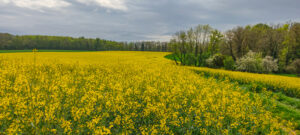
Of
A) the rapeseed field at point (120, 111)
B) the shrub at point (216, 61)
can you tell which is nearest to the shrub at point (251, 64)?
the shrub at point (216, 61)

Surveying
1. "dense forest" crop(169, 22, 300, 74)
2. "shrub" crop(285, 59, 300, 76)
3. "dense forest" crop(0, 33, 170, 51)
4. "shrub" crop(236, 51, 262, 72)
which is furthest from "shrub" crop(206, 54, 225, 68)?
"dense forest" crop(0, 33, 170, 51)

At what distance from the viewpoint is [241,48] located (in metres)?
39.6

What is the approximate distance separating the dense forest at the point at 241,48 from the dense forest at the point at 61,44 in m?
16.8

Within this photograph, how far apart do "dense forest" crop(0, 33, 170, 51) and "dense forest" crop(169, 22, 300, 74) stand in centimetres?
1683

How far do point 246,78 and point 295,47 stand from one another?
118 feet

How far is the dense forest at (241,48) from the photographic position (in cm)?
3204

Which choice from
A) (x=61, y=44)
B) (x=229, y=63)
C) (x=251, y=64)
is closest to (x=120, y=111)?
(x=229, y=63)

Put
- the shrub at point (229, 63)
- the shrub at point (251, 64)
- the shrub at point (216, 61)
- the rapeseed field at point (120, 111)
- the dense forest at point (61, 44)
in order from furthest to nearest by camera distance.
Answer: the dense forest at point (61, 44) → the shrub at point (216, 61) → the shrub at point (229, 63) → the shrub at point (251, 64) → the rapeseed field at point (120, 111)

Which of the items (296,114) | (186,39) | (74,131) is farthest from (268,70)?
(74,131)

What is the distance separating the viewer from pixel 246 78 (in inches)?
591

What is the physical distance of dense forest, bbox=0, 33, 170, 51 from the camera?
55906mm

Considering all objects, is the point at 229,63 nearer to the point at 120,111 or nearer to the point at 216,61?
the point at 216,61

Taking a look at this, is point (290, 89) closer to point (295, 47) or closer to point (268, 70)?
point (268, 70)

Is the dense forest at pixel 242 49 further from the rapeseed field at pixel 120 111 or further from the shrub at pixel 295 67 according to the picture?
the rapeseed field at pixel 120 111
